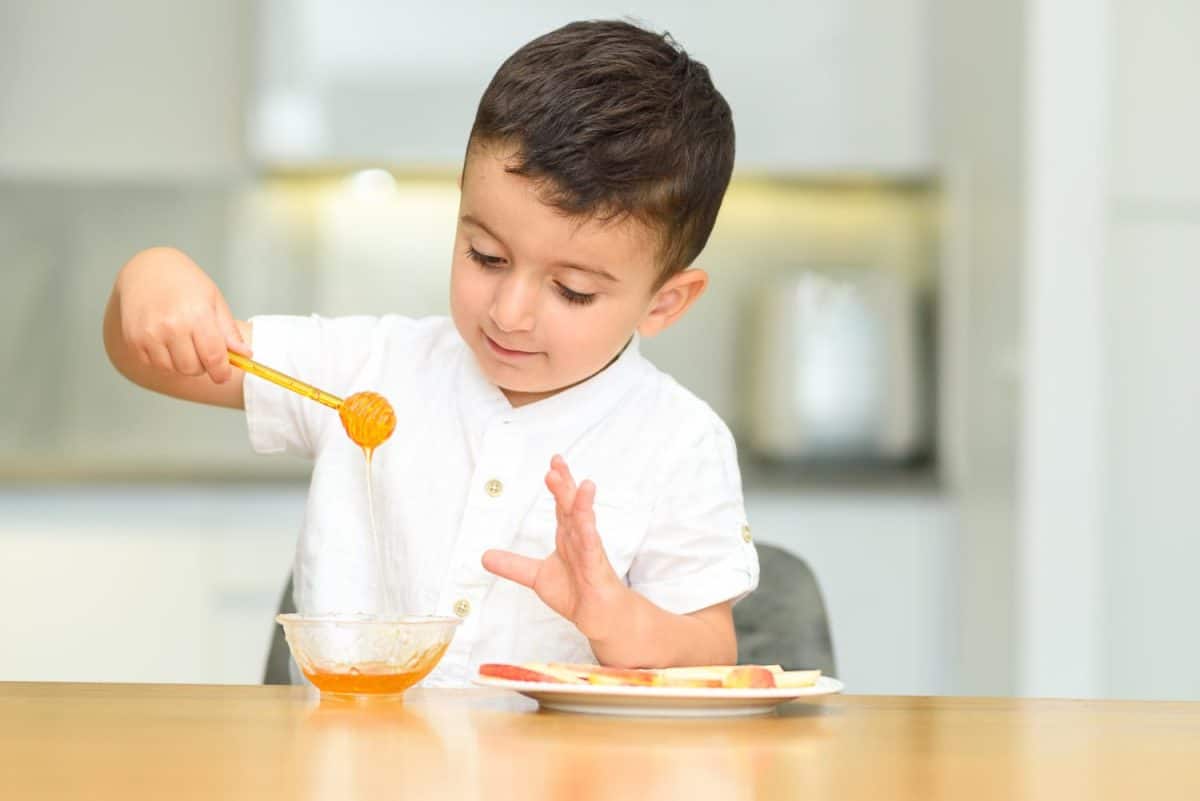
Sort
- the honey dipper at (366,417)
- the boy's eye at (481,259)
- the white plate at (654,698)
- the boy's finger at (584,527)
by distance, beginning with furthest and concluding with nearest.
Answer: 1. the boy's eye at (481,259)
2. the honey dipper at (366,417)
3. the boy's finger at (584,527)
4. the white plate at (654,698)

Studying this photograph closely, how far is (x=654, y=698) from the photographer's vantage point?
0.88m

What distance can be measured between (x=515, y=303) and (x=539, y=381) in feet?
0.40

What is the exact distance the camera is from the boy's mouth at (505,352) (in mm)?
1235

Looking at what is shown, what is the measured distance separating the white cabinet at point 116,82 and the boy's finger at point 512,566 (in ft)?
7.37

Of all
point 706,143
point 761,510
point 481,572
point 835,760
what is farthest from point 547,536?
point 761,510

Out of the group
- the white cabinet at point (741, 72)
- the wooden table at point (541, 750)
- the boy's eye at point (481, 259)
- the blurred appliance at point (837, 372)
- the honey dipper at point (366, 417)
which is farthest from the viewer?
the blurred appliance at point (837, 372)

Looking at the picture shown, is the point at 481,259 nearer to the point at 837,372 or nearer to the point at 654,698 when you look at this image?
the point at 654,698

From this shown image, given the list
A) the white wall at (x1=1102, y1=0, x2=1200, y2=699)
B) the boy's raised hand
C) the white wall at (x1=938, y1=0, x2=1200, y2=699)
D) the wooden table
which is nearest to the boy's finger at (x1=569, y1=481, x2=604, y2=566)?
the boy's raised hand

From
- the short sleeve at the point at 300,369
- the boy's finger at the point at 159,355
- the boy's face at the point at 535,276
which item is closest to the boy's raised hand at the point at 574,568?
the boy's face at the point at 535,276

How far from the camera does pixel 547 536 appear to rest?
1.32m

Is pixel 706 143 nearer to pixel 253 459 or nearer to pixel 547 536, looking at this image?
pixel 547 536

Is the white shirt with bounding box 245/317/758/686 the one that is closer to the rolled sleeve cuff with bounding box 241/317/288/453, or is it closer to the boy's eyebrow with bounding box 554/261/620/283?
the rolled sleeve cuff with bounding box 241/317/288/453

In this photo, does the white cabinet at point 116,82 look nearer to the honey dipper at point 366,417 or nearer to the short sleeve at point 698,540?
the short sleeve at point 698,540

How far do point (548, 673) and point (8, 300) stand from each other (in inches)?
104
